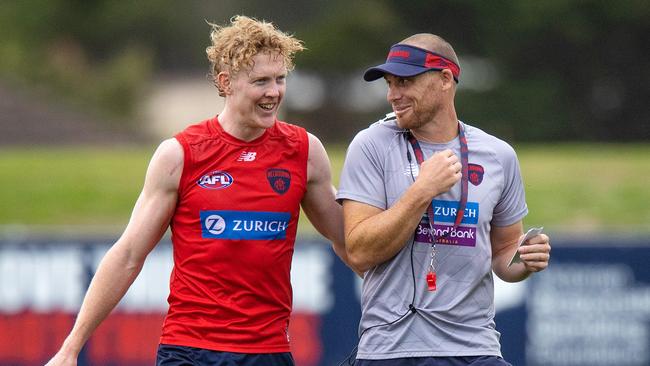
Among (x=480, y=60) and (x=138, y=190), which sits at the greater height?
(x=480, y=60)

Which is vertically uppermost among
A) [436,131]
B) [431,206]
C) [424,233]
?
[436,131]

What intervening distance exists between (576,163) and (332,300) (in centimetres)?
920

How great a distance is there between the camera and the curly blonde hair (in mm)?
5016

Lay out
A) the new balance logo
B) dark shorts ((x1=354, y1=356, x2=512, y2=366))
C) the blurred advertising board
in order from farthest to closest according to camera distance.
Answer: the blurred advertising board → the new balance logo → dark shorts ((x1=354, y1=356, x2=512, y2=366))

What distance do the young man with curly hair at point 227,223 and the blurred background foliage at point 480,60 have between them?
2952 centimetres

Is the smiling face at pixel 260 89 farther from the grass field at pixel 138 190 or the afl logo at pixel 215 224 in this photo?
the grass field at pixel 138 190

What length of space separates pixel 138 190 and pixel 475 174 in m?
13.2

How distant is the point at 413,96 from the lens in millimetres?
4992

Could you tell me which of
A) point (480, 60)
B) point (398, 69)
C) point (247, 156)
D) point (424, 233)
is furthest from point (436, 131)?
point (480, 60)

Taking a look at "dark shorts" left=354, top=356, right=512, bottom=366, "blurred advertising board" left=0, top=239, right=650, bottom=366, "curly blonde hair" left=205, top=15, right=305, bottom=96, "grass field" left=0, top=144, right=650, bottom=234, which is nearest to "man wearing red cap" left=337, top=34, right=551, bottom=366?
"dark shorts" left=354, top=356, right=512, bottom=366

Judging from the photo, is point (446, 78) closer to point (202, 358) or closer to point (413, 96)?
point (413, 96)

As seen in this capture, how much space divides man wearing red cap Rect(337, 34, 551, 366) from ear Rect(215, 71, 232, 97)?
56 centimetres

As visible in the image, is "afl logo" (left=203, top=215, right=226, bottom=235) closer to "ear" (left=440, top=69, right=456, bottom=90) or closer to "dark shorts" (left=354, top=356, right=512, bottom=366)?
"dark shorts" (left=354, top=356, right=512, bottom=366)

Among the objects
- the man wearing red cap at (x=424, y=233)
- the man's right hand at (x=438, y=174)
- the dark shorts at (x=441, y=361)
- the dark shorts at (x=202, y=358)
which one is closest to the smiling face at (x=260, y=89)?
the man wearing red cap at (x=424, y=233)
